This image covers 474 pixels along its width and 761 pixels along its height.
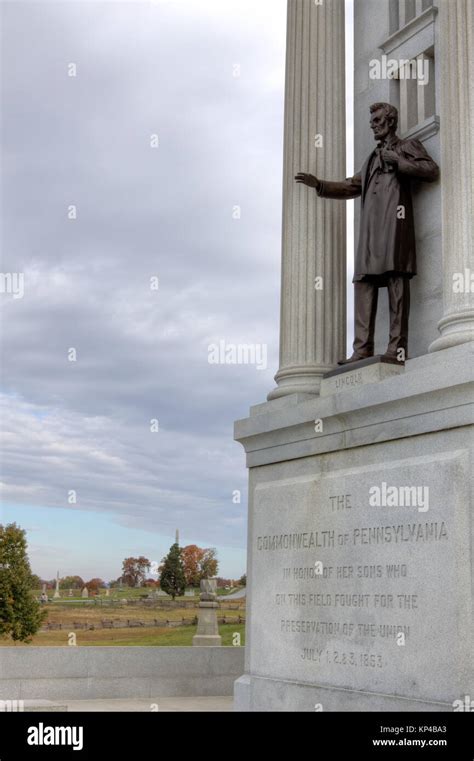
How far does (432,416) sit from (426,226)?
195 inches

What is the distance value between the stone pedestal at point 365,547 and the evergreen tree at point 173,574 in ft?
191

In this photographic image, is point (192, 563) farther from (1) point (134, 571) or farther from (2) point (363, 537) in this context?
(2) point (363, 537)

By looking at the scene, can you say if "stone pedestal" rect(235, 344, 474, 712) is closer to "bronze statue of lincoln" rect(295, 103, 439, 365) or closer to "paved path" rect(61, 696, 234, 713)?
"bronze statue of lincoln" rect(295, 103, 439, 365)

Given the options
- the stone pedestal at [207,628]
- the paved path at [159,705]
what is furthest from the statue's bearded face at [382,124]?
the stone pedestal at [207,628]

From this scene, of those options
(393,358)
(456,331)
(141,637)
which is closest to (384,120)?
(393,358)

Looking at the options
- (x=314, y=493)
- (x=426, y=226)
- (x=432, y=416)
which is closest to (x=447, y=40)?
(x=426, y=226)

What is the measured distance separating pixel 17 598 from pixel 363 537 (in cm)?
7308

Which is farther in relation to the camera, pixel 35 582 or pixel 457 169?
pixel 35 582

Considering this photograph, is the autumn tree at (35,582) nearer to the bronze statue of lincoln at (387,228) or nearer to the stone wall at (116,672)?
the stone wall at (116,672)

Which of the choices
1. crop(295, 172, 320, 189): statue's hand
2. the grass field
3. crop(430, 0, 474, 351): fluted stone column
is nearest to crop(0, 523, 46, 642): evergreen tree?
the grass field

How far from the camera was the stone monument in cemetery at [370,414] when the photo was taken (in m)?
13.9

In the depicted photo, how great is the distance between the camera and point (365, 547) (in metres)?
15.5
